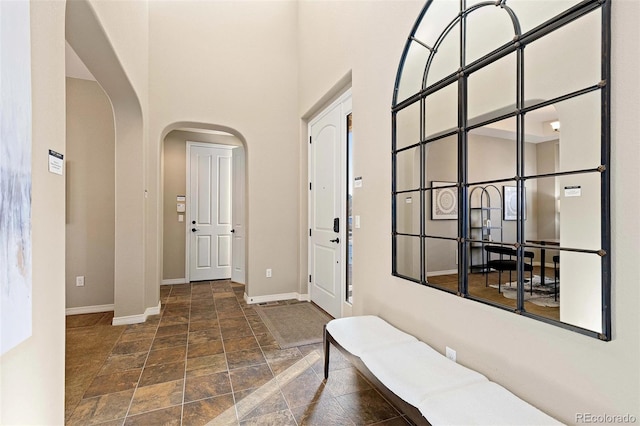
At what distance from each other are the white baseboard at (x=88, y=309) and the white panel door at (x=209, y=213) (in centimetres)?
162

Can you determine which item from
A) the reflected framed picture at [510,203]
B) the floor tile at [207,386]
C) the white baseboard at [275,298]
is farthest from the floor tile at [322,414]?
the white baseboard at [275,298]

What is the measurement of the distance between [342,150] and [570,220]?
7.99 feet

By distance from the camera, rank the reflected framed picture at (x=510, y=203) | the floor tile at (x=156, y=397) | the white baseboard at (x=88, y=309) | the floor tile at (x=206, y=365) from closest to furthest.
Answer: the reflected framed picture at (x=510, y=203) → the floor tile at (x=156, y=397) → the floor tile at (x=206, y=365) → the white baseboard at (x=88, y=309)

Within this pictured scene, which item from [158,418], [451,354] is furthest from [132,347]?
[451,354]

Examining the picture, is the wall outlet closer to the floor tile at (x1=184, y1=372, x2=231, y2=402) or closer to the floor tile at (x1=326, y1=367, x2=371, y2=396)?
the floor tile at (x1=326, y1=367, x2=371, y2=396)

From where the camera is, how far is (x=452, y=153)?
1.78 m

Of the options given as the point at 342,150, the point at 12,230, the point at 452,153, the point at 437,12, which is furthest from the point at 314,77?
the point at 12,230

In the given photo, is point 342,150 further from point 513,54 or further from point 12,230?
point 12,230

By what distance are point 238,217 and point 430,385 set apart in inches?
182

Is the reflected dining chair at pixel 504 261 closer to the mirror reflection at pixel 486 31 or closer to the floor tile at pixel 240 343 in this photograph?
the mirror reflection at pixel 486 31

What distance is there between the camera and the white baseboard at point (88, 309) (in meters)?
3.71

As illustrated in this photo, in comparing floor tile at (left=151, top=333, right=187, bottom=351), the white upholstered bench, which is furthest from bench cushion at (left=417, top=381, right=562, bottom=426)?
floor tile at (left=151, top=333, right=187, bottom=351)

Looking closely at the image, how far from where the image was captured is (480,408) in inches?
47.0

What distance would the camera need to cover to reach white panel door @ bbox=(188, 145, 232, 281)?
215 inches
